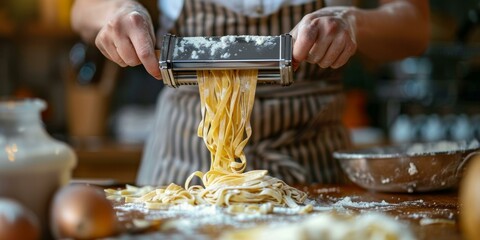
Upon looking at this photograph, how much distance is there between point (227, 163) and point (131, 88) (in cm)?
316

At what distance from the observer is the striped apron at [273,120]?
95.6 inches

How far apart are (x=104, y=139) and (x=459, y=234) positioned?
11.0ft

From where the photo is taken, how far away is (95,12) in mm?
2400

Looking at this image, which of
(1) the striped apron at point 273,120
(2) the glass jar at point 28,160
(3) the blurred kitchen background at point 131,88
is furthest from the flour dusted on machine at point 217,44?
(3) the blurred kitchen background at point 131,88

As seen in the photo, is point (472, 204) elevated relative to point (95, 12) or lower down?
Result: lower down

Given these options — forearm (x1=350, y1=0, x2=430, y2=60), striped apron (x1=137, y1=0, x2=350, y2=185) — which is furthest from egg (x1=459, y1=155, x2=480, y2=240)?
striped apron (x1=137, y1=0, x2=350, y2=185)

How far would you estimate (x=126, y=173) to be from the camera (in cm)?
417

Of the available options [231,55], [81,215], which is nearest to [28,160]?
[81,215]

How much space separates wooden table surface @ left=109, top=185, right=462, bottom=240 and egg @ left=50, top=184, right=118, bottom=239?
0.08m

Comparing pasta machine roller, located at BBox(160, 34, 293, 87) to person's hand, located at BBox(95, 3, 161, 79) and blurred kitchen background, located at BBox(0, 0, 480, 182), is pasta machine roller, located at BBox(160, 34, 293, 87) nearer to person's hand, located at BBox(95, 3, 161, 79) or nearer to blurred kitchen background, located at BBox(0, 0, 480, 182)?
person's hand, located at BBox(95, 3, 161, 79)

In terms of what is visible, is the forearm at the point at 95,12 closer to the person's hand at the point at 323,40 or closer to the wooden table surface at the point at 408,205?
the person's hand at the point at 323,40

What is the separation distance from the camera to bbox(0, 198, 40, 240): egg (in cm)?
117

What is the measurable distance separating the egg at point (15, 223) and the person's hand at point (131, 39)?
2.43 ft

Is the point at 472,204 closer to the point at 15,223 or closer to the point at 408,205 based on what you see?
the point at 408,205
